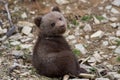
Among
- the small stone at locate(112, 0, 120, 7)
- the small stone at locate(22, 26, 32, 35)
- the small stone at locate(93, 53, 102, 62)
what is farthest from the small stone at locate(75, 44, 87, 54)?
Answer: the small stone at locate(112, 0, 120, 7)

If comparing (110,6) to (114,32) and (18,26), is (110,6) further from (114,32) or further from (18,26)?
(18,26)

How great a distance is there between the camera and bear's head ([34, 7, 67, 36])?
7.79 metres

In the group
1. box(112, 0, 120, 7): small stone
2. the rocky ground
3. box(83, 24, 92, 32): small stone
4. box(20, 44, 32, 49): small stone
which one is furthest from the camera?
box(112, 0, 120, 7): small stone

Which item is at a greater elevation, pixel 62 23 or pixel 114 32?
pixel 62 23

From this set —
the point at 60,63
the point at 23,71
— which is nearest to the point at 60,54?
the point at 60,63

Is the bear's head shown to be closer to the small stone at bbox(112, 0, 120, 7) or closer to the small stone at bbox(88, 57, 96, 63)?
the small stone at bbox(88, 57, 96, 63)

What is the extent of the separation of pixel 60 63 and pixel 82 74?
1.59 ft

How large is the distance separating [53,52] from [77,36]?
241 cm

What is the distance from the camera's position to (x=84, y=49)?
9461 millimetres

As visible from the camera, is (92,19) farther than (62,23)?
Yes

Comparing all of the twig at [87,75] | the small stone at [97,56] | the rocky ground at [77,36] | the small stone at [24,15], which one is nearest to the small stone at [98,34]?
the rocky ground at [77,36]

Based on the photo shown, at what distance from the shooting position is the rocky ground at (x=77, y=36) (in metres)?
8.00

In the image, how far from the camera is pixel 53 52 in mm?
7625

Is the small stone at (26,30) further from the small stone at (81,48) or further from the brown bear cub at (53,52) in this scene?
the brown bear cub at (53,52)
